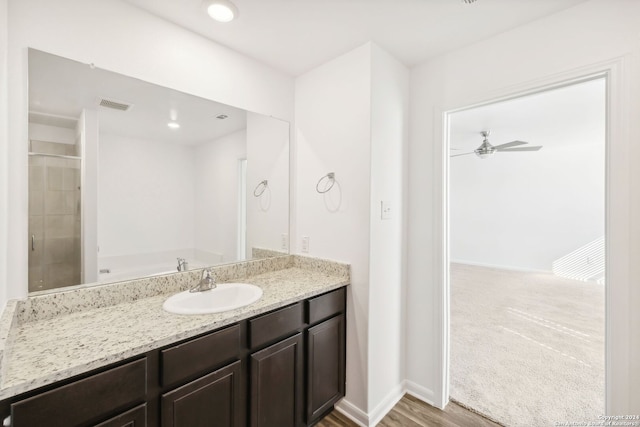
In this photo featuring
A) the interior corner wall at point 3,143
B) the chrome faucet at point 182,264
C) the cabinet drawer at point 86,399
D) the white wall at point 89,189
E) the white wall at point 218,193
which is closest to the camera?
the cabinet drawer at point 86,399

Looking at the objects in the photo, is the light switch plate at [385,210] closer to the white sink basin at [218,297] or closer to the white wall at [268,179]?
the white wall at [268,179]

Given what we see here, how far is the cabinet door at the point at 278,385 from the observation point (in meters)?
1.37

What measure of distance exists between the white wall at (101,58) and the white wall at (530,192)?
3.06 meters

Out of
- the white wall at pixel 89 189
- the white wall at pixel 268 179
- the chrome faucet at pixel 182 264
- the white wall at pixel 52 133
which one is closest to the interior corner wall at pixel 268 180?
the white wall at pixel 268 179

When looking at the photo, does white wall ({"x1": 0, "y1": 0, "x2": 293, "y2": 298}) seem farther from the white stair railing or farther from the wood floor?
the white stair railing

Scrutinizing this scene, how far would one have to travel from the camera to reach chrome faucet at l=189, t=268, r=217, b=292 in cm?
161

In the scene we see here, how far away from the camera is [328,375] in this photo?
69.9 inches

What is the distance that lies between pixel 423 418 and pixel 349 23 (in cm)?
260

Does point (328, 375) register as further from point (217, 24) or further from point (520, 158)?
point (520, 158)

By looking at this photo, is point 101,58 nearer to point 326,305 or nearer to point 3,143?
point 3,143

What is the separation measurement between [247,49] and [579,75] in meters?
1.98

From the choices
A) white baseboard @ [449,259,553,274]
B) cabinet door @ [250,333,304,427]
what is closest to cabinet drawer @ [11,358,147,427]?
cabinet door @ [250,333,304,427]

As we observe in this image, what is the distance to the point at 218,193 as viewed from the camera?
1975 mm

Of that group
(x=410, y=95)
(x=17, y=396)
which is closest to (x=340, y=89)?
(x=410, y=95)
